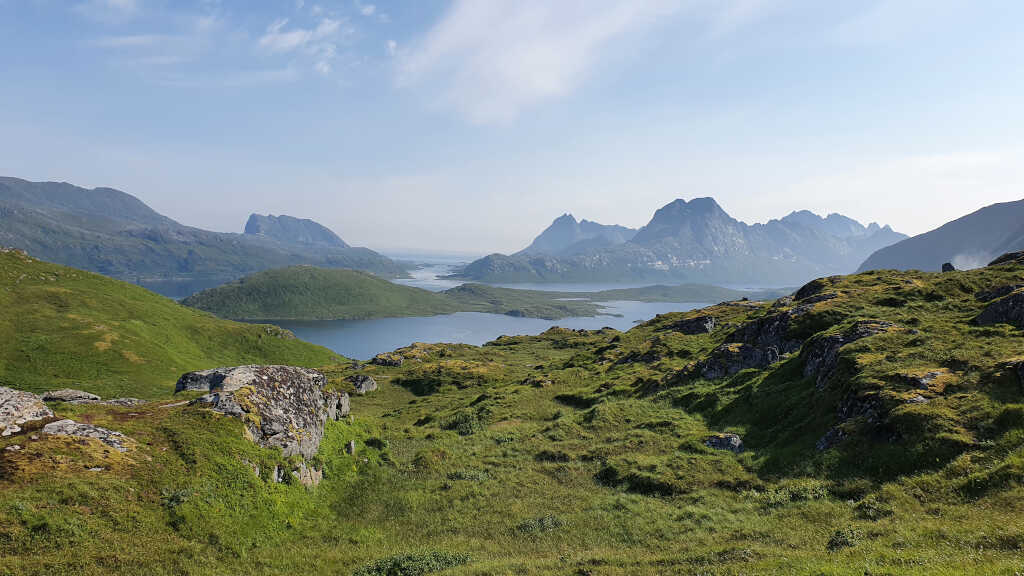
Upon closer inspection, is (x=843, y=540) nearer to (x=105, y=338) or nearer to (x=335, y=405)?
(x=335, y=405)

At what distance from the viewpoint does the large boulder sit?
23.7 meters

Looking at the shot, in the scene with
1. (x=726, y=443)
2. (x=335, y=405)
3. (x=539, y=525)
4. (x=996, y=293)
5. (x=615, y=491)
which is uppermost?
(x=996, y=293)

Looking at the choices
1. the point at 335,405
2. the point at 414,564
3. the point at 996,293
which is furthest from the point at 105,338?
the point at 996,293

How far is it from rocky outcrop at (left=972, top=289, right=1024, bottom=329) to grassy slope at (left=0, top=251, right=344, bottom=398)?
105 m

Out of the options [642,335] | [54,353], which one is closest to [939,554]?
[642,335]

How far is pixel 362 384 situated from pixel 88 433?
60.5 metres

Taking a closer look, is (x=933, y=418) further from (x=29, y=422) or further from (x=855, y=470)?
(x=29, y=422)

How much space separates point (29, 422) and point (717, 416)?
141 feet

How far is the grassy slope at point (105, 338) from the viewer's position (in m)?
70.9

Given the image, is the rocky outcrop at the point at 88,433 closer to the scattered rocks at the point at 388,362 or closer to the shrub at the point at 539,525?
the shrub at the point at 539,525

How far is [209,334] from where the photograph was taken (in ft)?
406

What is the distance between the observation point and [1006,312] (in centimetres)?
3134

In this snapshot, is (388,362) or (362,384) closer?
(362,384)

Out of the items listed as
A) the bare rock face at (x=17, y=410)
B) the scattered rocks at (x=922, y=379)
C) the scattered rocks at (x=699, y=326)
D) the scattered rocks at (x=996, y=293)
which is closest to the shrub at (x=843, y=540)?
the scattered rocks at (x=922, y=379)
